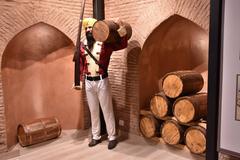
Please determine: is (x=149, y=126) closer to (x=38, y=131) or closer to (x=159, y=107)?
(x=159, y=107)

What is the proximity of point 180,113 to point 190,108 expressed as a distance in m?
0.20

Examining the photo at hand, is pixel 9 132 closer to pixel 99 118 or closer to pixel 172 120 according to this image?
pixel 99 118

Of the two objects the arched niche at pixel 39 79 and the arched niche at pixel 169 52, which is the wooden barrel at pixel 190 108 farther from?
the arched niche at pixel 39 79

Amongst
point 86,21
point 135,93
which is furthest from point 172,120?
point 86,21

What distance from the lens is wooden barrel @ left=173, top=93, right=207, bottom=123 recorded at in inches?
141

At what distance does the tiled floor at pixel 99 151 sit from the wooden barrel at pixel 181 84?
87 cm

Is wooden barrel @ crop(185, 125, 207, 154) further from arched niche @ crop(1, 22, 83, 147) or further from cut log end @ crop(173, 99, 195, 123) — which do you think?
arched niche @ crop(1, 22, 83, 147)

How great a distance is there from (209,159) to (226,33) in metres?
1.29

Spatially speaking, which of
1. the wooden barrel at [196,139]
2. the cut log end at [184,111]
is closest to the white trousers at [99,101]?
the cut log end at [184,111]

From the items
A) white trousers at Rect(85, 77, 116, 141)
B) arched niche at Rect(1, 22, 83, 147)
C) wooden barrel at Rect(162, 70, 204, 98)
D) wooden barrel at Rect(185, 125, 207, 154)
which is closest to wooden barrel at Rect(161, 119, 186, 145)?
wooden barrel at Rect(185, 125, 207, 154)

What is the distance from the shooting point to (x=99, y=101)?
4137mm

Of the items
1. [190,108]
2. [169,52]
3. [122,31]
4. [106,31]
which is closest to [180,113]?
[190,108]

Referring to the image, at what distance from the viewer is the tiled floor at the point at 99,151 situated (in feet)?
12.4

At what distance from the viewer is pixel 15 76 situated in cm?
431
